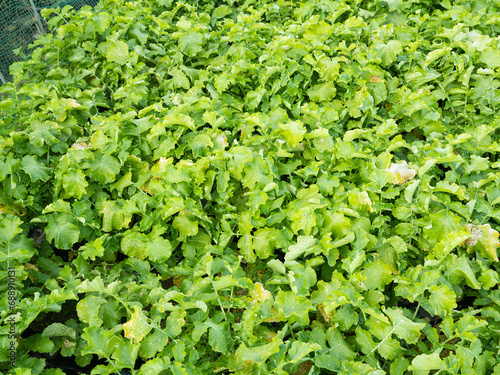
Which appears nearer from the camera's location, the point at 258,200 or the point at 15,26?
the point at 258,200

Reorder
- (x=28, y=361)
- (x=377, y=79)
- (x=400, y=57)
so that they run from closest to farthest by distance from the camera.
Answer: (x=28, y=361), (x=377, y=79), (x=400, y=57)

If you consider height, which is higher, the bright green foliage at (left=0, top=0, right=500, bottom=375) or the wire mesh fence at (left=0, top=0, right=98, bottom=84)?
the wire mesh fence at (left=0, top=0, right=98, bottom=84)

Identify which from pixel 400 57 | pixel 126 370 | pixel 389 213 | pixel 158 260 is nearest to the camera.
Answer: pixel 126 370

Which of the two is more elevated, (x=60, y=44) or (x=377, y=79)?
(x=60, y=44)

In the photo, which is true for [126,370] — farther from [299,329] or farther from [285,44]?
[285,44]

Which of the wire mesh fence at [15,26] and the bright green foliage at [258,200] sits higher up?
the wire mesh fence at [15,26]

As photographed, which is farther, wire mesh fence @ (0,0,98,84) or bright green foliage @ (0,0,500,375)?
wire mesh fence @ (0,0,98,84)

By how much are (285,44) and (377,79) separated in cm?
76

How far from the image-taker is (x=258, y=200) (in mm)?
2285

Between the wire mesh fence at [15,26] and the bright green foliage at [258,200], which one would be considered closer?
the bright green foliage at [258,200]

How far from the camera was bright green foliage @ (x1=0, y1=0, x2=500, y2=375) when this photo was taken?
186cm

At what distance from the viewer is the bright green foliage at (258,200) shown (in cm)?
186

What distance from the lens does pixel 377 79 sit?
311 cm

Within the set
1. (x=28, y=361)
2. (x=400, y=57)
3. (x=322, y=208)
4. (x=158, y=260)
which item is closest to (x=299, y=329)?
(x=322, y=208)
